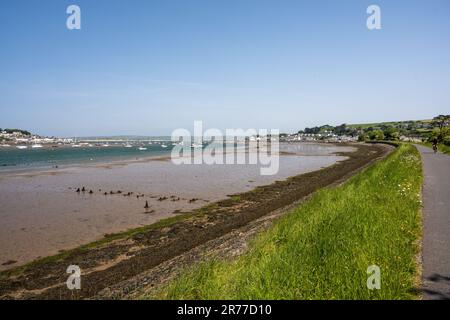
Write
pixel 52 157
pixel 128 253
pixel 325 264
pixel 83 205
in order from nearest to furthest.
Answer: pixel 325 264 → pixel 128 253 → pixel 83 205 → pixel 52 157

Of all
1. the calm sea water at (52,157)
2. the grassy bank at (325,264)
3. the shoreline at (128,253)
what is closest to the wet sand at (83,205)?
the shoreline at (128,253)

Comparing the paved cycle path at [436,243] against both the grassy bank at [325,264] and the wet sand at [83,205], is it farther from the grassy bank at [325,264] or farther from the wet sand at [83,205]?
the wet sand at [83,205]

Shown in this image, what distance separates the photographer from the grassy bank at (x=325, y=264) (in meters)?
5.49

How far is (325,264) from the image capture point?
6.38 metres

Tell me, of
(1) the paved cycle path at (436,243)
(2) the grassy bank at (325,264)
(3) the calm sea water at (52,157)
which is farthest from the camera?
(3) the calm sea water at (52,157)

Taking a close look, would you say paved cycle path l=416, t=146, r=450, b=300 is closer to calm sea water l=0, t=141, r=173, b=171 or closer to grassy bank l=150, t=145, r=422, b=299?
grassy bank l=150, t=145, r=422, b=299

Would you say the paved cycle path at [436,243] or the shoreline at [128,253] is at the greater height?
the paved cycle path at [436,243]

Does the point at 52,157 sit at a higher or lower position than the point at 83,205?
higher

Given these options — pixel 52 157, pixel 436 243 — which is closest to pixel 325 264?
pixel 436 243

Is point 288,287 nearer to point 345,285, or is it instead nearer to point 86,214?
point 345,285

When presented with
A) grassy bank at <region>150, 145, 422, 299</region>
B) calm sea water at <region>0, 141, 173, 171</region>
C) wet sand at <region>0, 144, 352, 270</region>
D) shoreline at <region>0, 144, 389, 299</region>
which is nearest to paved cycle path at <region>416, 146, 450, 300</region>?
grassy bank at <region>150, 145, 422, 299</region>

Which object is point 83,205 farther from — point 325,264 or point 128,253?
point 325,264
